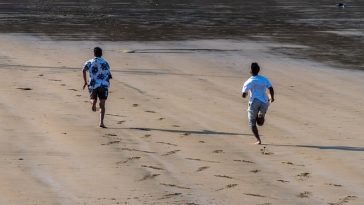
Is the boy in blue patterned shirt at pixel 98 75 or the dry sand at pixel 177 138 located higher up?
the boy in blue patterned shirt at pixel 98 75

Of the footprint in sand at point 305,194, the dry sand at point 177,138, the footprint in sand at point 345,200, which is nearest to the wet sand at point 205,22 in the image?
the dry sand at point 177,138

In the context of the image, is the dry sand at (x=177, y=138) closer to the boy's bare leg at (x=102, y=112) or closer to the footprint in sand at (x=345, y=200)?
the footprint in sand at (x=345, y=200)

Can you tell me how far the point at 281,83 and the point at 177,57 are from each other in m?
5.53

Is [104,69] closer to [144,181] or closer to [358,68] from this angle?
[144,181]

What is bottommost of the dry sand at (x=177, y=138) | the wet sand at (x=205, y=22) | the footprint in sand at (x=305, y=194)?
the wet sand at (x=205, y=22)

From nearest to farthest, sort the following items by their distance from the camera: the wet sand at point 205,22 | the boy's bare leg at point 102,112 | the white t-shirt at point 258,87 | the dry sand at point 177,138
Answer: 1. the dry sand at point 177,138
2. the white t-shirt at point 258,87
3. the boy's bare leg at point 102,112
4. the wet sand at point 205,22

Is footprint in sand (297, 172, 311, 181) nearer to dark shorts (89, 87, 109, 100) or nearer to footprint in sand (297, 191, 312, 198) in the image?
footprint in sand (297, 191, 312, 198)

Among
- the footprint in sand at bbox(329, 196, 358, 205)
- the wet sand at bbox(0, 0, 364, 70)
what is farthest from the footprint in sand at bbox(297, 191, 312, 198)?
the wet sand at bbox(0, 0, 364, 70)

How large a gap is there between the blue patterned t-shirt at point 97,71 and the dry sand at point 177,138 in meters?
0.75

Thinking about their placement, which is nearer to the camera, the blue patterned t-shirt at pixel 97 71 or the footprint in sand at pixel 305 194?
the footprint in sand at pixel 305 194

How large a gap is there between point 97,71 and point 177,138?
Result: 184cm

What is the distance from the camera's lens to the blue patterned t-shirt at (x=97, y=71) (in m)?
15.4

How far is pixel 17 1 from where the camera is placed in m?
60.0

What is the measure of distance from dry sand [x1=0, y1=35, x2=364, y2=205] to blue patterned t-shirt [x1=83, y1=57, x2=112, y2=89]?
2.47ft
